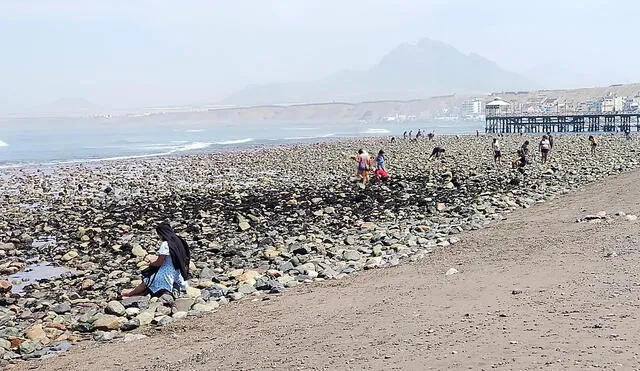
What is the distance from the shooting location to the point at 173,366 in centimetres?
683

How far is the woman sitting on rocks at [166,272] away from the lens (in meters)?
9.94

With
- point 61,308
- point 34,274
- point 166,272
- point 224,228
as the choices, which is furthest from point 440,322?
point 224,228

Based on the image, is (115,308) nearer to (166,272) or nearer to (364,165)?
(166,272)

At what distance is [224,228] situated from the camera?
1694cm

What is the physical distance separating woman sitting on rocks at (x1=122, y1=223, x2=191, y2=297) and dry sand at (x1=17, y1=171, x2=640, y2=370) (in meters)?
1.29

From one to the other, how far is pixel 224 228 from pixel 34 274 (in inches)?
196

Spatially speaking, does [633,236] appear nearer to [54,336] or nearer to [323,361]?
[323,361]

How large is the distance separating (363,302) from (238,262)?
15.6ft

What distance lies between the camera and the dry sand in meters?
6.02

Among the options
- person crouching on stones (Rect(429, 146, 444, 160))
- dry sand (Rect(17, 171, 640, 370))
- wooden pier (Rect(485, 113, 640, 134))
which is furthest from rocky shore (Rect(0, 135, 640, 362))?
wooden pier (Rect(485, 113, 640, 134))

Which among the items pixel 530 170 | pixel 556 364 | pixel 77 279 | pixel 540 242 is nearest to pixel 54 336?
pixel 77 279

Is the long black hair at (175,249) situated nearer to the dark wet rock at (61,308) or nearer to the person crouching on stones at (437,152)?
the dark wet rock at (61,308)

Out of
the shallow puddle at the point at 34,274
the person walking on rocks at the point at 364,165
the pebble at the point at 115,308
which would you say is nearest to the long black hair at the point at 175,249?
the pebble at the point at 115,308

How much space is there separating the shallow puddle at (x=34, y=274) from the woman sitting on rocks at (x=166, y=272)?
9.79 feet
